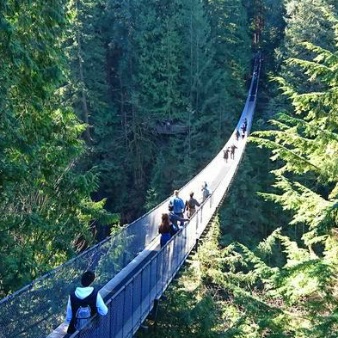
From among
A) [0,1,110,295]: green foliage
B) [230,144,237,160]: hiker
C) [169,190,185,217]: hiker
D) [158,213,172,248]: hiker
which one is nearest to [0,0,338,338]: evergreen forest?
[0,1,110,295]: green foliage

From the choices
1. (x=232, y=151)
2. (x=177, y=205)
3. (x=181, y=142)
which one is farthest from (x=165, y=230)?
(x=181, y=142)

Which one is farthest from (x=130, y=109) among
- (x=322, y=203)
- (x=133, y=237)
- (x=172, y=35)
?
(x=322, y=203)

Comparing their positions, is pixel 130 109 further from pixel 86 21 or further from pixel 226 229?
pixel 226 229

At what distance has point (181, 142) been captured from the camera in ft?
76.5

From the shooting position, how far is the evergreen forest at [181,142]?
18.3 feet

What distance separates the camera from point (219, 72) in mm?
23953

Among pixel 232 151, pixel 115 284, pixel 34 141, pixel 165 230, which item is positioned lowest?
pixel 232 151

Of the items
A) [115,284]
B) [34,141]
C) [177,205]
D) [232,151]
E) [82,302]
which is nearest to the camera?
[82,302]

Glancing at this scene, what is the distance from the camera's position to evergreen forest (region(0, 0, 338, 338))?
220 inches

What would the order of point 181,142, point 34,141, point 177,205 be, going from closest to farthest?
point 34,141, point 177,205, point 181,142

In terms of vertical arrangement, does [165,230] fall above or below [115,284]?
above

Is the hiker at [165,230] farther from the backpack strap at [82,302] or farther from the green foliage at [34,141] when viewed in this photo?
the backpack strap at [82,302]

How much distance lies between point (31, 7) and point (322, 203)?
394cm

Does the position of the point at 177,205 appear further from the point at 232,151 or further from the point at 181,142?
the point at 181,142
